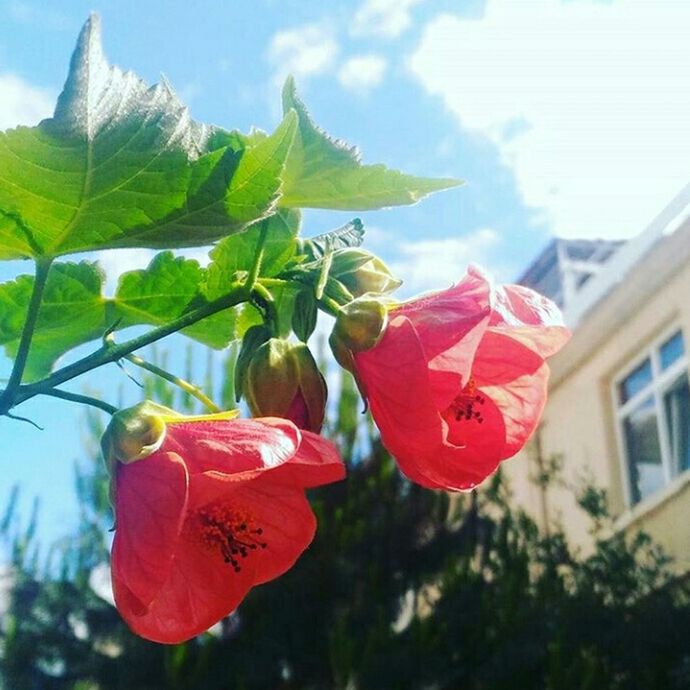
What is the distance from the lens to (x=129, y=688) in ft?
13.2

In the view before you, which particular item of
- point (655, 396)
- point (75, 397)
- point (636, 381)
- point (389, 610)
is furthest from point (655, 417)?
point (75, 397)

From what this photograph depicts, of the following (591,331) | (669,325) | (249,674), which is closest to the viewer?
(249,674)

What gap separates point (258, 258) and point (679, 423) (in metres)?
4.99

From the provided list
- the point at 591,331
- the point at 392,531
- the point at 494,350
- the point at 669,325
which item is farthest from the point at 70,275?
the point at 591,331

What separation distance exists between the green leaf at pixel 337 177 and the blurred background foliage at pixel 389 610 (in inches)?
126

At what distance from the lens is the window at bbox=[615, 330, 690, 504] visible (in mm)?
5051

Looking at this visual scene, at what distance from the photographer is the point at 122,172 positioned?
316 mm

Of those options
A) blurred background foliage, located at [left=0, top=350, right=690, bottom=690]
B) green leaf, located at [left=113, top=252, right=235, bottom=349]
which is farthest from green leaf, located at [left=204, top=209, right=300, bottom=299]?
blurred background foliage, located at [left=0, top=350, right=690, bottom=690]

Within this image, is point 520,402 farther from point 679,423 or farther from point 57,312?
point 679,423

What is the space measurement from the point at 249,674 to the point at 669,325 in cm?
261

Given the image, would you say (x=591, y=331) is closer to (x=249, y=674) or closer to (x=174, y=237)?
(x=249, y=674)

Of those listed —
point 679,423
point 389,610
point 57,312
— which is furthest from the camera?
point 679,423

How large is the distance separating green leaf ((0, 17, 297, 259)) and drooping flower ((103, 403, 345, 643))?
0.20 ft

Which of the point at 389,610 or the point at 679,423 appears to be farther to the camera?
the point at 679,423
